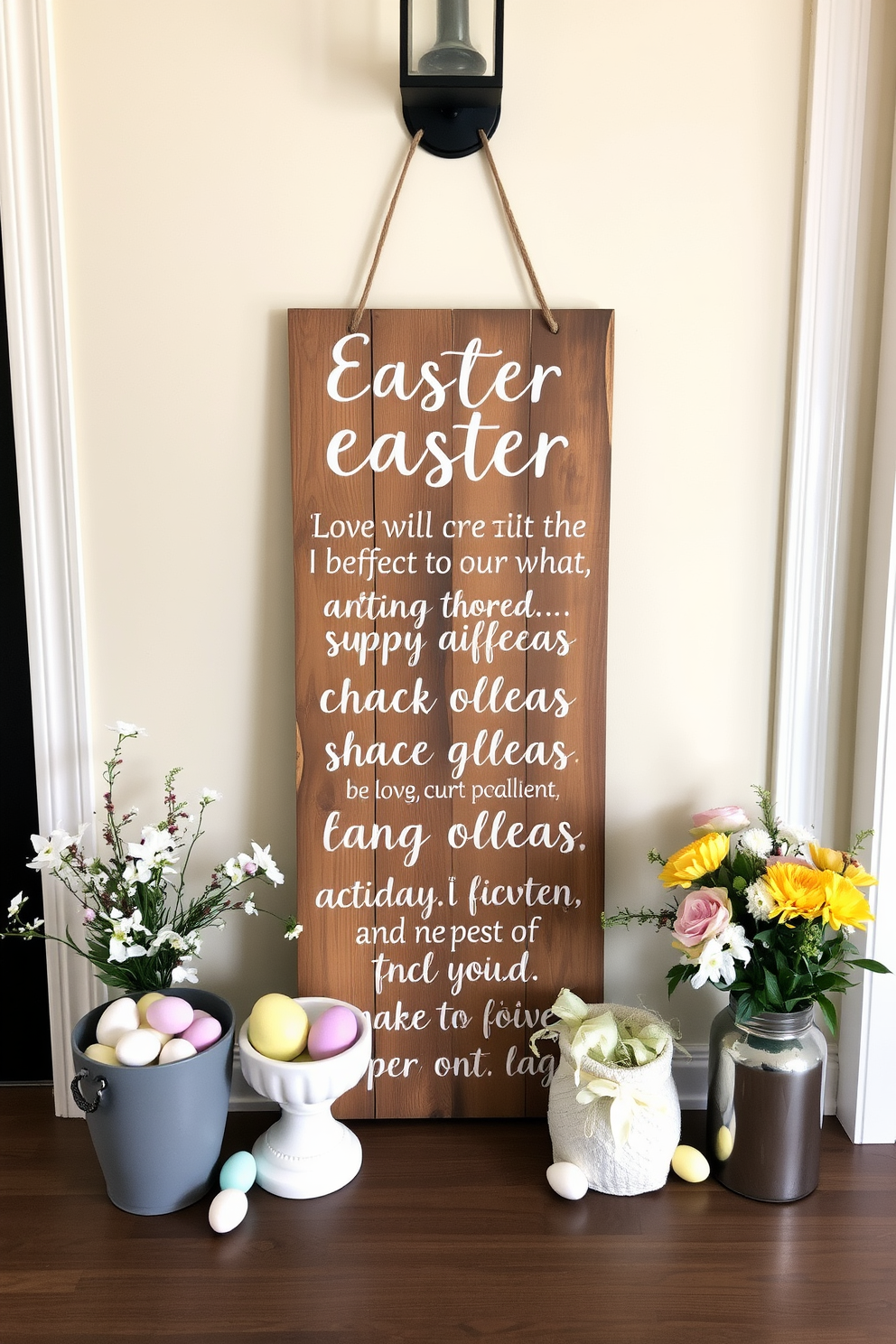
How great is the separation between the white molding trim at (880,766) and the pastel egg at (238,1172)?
1072mm

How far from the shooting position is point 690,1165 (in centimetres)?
160

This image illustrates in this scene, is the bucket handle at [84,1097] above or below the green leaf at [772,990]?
below

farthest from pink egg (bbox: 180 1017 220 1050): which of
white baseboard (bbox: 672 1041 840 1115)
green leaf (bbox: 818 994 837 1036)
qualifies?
green leaf (bbox: 818 994 837 1036)

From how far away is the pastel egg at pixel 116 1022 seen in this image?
1.51 metres

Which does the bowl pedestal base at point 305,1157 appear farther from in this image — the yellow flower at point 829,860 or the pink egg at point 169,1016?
the yellow flower at point 829,860

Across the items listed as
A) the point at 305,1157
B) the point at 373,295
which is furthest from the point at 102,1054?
the point at 373,295

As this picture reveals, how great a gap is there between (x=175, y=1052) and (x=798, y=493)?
1397mm

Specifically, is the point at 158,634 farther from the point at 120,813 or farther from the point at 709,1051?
the point at 709,1051

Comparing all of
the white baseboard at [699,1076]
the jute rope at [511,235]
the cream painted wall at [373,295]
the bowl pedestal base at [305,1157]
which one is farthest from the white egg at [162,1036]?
the jute rope at [511,235]

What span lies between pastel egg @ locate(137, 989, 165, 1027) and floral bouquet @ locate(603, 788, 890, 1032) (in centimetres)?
86

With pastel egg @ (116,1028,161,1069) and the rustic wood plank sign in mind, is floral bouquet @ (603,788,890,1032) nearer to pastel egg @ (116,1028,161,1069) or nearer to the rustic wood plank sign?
the rustic wood plank sign

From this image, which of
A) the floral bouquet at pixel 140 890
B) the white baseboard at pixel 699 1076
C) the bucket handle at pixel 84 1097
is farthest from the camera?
the white baseboard at pixel 699 1076

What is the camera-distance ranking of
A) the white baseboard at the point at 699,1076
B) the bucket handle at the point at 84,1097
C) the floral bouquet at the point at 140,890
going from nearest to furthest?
the bucket handle at the point at 84,1097 → the floral bouquet at the point at 140,890 → the white baseboard at the point at 699,1076

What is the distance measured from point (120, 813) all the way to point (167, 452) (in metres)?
0.66
